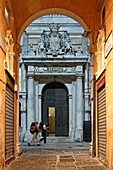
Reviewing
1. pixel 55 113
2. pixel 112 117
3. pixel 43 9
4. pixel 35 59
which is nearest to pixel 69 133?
pixel 55 113

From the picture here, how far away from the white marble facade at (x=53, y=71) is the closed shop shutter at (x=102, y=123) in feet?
45.0

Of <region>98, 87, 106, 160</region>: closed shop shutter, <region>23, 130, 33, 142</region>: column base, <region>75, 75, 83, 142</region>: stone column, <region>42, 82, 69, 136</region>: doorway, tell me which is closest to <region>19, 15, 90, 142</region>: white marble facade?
<region>75, 75, 83, 142</region>: stone column

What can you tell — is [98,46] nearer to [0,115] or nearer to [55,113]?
[0,115]

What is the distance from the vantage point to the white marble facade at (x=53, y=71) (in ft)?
87.5

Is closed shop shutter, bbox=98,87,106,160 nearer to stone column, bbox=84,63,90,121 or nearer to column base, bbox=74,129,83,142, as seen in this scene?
column base, bbox=74,129,83,142

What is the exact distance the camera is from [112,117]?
9039 millimetres

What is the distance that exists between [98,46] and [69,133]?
15111 millimetres

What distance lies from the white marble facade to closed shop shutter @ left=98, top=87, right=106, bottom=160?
45.0ft

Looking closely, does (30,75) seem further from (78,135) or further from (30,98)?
(78,135)

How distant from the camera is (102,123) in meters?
11.9

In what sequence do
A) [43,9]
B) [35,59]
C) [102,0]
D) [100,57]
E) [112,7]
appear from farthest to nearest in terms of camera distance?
[35,59] → [43,9] → [100,57] → [102,0] → [112,7]

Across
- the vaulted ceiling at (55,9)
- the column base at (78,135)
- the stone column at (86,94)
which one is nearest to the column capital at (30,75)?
the stone column at (86,94)

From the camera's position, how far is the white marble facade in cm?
2666

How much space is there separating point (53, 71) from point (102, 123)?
1545cm
